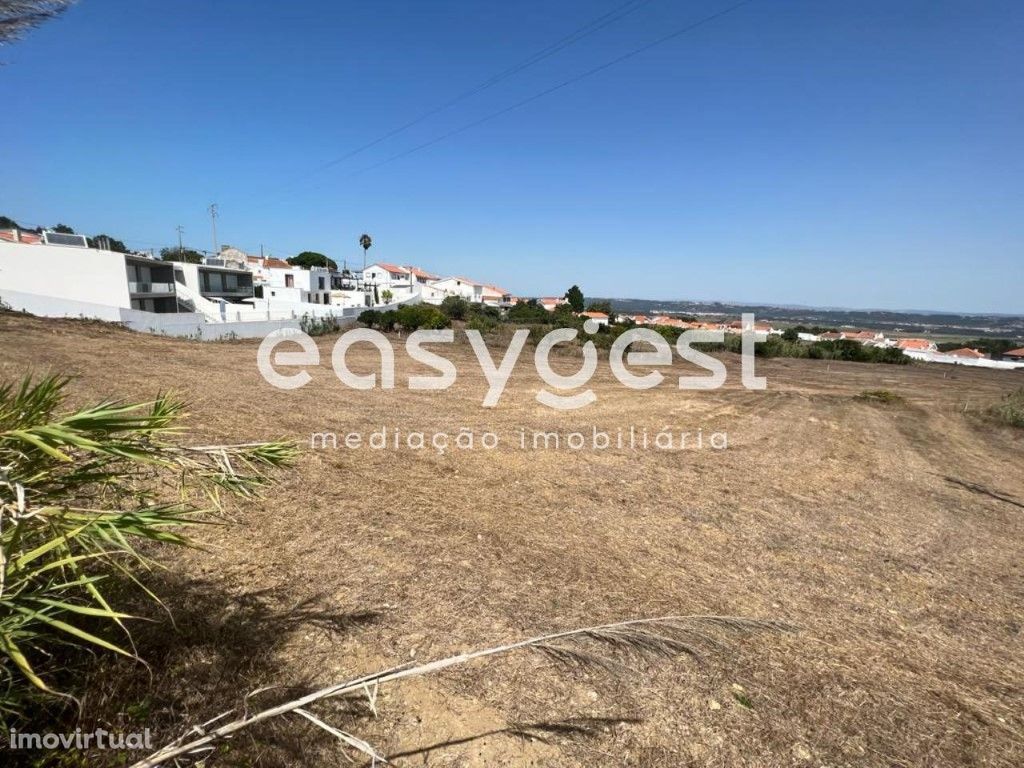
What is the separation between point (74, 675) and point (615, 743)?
2.46 metres

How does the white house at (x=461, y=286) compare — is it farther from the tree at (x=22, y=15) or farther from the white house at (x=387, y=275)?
the tree at (x=22, y=15)

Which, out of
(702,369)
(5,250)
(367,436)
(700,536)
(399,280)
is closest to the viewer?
(700,536)

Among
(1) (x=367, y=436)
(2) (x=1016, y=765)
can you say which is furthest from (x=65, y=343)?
(2) (x=1016, y=765)

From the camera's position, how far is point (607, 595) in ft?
11.6

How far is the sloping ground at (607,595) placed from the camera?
2289 mm

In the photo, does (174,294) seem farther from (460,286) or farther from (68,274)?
(460,286)

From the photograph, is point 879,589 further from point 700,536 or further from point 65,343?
point 65,343

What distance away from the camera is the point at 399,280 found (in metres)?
70.2

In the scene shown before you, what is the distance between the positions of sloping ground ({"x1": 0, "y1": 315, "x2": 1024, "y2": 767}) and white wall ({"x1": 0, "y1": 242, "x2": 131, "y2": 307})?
19.3 metres

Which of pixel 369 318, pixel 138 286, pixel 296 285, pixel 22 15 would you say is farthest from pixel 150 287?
pixel 22 15

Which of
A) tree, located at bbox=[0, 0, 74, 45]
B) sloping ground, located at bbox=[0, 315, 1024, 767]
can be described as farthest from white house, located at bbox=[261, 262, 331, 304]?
tree, located at bbox=[0, 0, 74, 45]

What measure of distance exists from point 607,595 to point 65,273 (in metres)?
29.2

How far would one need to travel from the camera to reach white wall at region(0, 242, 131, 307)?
2084 cm

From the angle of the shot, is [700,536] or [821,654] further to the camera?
[700,536]
